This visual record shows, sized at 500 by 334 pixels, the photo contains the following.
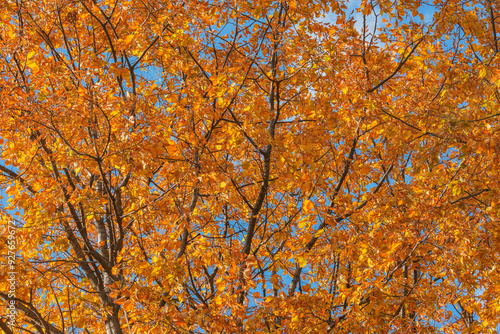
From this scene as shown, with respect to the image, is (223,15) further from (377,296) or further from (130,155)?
(377,296)

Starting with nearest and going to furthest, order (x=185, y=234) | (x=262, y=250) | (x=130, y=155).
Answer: (x=130, y=155) < (x=185, y=234) < (x=262, y=250)

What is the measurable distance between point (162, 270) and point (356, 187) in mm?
4837

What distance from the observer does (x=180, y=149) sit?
4.93 metres

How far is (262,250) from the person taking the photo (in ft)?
25.8

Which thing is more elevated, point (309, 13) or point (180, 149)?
point (309, 13)

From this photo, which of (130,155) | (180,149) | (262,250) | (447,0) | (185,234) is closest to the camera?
(130,155)

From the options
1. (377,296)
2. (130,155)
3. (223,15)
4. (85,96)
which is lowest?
(377,296)

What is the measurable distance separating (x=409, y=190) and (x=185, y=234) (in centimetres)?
327

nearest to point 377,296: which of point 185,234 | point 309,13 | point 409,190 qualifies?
point 409,190

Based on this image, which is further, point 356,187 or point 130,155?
point 356,187

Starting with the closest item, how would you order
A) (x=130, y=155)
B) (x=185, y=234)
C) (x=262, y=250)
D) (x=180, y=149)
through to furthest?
1. (x=130, y=155)
2. (x=180, y=149)
3. (x=185, y=234)
4. (x=262, y=250)

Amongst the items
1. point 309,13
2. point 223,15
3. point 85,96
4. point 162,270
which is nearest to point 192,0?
point 223,15

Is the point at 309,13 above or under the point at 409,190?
above

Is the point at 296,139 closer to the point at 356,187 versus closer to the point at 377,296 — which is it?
the point at 377,296
